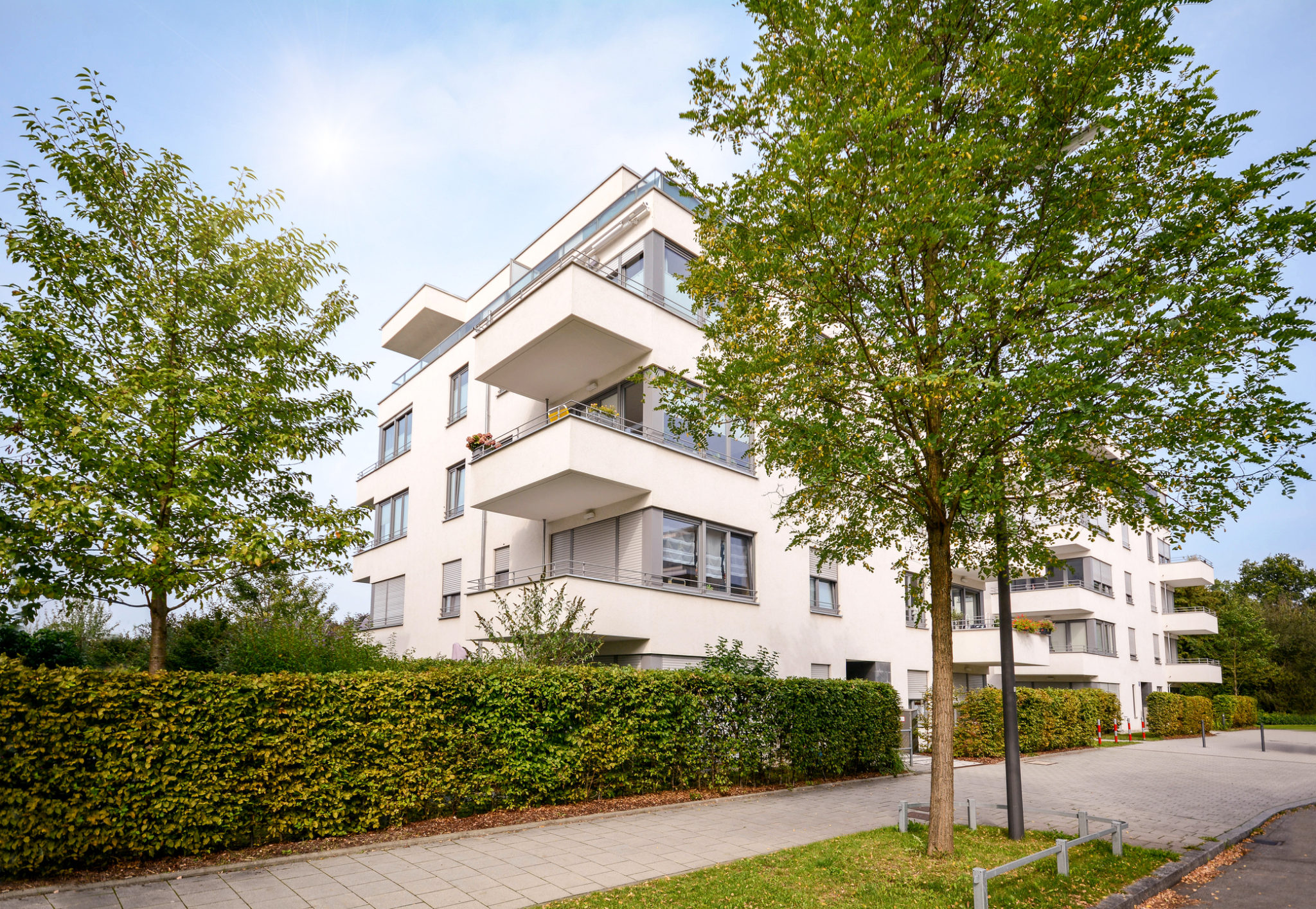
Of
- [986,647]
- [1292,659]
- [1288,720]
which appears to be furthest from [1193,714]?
[1292,659]

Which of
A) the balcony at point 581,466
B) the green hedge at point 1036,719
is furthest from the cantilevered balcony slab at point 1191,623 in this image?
the balcony at point 581,466

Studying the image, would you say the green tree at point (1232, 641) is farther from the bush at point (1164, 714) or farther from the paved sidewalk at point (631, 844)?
the paved sidewalk at point (631, 844)

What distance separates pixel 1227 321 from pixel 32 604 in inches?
491

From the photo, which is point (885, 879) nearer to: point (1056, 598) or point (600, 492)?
point (600, 492)

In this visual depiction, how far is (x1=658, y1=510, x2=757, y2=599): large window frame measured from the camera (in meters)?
16.9

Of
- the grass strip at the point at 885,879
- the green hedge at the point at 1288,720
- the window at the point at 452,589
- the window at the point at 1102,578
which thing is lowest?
the green hedge at the point at 1288,720

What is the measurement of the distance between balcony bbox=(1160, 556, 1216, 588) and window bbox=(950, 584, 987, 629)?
24.5 metres

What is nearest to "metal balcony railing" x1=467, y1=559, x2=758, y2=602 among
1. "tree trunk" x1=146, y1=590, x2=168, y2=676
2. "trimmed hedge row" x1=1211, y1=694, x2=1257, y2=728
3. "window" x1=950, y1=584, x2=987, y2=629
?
"tree trunk" x1=146, y1=590, x2=168, y2=676

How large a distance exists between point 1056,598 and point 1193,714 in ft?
33.2

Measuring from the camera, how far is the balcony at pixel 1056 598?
117 ft

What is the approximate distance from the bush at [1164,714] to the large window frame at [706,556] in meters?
28.9

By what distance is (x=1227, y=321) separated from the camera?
707cm

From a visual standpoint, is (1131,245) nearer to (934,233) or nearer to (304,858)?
(934,233)

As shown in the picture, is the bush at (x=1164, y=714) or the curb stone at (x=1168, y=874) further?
the bush at (x=1164, y=714)
